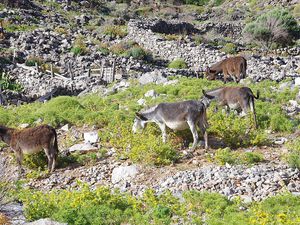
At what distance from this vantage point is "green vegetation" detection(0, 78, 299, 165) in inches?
441

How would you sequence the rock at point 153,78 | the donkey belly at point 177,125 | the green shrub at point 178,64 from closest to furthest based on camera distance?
the donkey belly at point 177,125 → the rock at point 153,78 → the green shrub at point 178,64

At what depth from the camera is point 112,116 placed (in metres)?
14.2

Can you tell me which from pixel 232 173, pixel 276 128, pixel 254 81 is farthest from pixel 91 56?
pixel 232 173

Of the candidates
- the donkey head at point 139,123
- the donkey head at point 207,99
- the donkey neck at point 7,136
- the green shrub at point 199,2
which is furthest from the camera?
the green shrub at point 199,2

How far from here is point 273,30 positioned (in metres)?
37.1

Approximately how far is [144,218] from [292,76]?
49.9ft

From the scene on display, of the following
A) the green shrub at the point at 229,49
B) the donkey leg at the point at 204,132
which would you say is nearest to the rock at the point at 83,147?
the donkey leg at the point at 204,132

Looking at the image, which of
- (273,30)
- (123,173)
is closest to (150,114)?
(123,173)

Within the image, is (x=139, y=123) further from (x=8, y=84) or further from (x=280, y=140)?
(x=8, y=84)

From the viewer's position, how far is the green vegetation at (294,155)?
9.84m

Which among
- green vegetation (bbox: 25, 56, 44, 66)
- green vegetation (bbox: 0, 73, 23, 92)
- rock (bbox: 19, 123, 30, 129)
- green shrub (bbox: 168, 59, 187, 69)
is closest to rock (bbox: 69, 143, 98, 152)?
rock (bbox: 19, 123, 30, 129)

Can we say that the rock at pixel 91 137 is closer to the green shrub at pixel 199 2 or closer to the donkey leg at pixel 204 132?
the donkey leg at pixel 204 132

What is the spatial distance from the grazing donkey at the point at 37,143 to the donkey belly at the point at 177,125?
9.67ft

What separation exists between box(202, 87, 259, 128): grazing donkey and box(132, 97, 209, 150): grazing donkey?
2.20 metres
